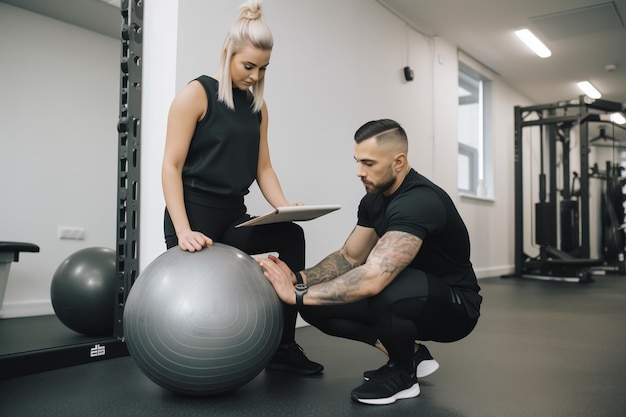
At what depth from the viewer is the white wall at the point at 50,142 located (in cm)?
333

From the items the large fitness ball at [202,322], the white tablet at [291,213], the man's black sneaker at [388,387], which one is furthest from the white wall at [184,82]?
the man's black sneaker at [388,387]

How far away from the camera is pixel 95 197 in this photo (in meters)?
3.68

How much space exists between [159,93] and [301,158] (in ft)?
3.43

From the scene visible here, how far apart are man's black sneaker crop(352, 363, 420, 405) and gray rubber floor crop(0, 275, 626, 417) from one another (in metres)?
0.03

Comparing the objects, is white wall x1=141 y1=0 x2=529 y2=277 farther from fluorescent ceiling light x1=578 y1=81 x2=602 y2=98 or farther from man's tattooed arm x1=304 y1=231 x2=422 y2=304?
fluorescent ceiling light x1=578 y1=81 x2=602 y2=98

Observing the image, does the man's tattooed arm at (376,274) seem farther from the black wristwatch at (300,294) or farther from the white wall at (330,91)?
the white wall at (330,91)

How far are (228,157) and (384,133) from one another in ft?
1.77

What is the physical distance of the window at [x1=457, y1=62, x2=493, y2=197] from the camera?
656cm

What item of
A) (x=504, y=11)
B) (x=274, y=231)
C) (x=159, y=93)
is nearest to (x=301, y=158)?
(x=159, y=93)

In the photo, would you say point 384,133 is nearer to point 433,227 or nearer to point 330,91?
point 433,227

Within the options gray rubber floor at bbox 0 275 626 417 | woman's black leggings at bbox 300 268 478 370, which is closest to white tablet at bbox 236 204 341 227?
woman's black leggings at bbox 300 268 478 370

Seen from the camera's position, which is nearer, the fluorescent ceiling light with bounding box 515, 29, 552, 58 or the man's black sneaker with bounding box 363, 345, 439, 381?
A: the man's black sneaker with bounding box 363, 345, 439, 381

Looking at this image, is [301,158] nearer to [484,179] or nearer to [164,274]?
[164,274]

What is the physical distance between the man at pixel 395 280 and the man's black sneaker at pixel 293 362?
0.22 m
